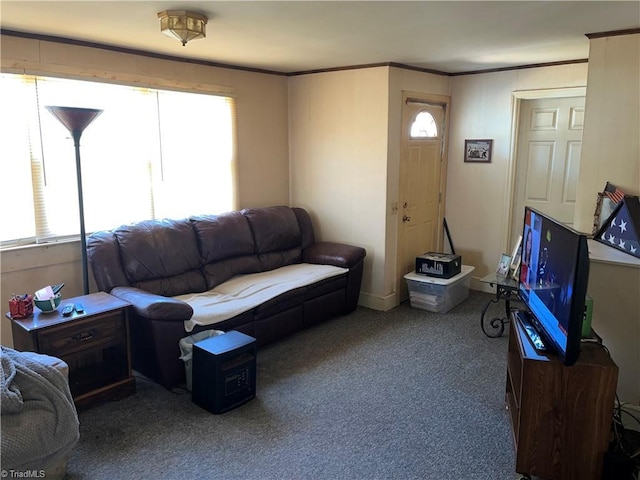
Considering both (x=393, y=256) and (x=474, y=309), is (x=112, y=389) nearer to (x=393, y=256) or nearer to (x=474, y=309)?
(x=393, y=256)

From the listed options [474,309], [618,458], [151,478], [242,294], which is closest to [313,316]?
[242,294]

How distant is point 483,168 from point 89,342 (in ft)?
13.4

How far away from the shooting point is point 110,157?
3658mm

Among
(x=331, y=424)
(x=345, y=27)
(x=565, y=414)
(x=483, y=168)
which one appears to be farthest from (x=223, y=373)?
(x=483, y=168)

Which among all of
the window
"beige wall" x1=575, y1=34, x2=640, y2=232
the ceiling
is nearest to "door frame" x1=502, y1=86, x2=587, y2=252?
the ceiling

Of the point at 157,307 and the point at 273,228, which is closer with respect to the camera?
the point at 157,307

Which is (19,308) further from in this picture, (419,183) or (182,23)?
(419,183)

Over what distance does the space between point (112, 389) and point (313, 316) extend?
172 centimetres

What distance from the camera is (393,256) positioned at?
4801 millimetres

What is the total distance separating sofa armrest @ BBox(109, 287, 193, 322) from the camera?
297 centimetres

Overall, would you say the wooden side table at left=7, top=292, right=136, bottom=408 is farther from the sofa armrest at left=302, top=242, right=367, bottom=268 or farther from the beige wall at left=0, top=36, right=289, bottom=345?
the sofa armrest at left=302, top=242, right=367, bottom=268

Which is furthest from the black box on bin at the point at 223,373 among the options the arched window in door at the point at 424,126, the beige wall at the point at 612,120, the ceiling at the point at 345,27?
the arched window in door at the point at 424,126

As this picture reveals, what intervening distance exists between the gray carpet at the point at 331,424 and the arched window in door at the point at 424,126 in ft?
7.07

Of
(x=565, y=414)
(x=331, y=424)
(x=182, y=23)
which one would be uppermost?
(x=182, y=23)
